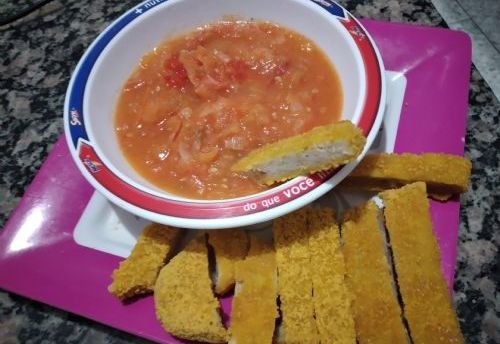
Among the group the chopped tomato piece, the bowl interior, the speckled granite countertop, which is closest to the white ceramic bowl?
the bowl interior

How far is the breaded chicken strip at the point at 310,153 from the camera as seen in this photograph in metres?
1.26

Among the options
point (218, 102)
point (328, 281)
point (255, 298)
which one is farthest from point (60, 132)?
point (328, 281)

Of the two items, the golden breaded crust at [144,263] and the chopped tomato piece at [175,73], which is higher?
the chopped tomato piece at [175,73]

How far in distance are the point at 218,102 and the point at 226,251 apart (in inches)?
18.5

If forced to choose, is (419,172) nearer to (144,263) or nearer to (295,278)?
(295,278)

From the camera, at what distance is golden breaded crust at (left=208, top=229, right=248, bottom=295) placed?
1.43m

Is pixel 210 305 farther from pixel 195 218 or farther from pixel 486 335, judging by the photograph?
pixel 486 335

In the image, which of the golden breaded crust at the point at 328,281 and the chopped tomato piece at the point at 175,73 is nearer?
the golden breaded crust at the point at 328,281

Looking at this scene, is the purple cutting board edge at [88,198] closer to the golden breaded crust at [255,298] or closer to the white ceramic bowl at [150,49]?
the golden breaded crust at [255,298]

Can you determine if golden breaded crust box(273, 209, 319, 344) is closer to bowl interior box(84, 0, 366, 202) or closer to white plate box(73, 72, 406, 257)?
white plate box(73, 72, 406, 257)

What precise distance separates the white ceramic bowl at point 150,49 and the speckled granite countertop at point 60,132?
0.48 metres

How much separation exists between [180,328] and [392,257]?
0.61 metres

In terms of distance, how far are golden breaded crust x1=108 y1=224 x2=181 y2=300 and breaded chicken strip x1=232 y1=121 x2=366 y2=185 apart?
0.34 m

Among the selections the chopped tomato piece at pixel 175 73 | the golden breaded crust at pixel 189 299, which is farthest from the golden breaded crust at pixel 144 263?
the chopped tomato piece at pixel 175 73
